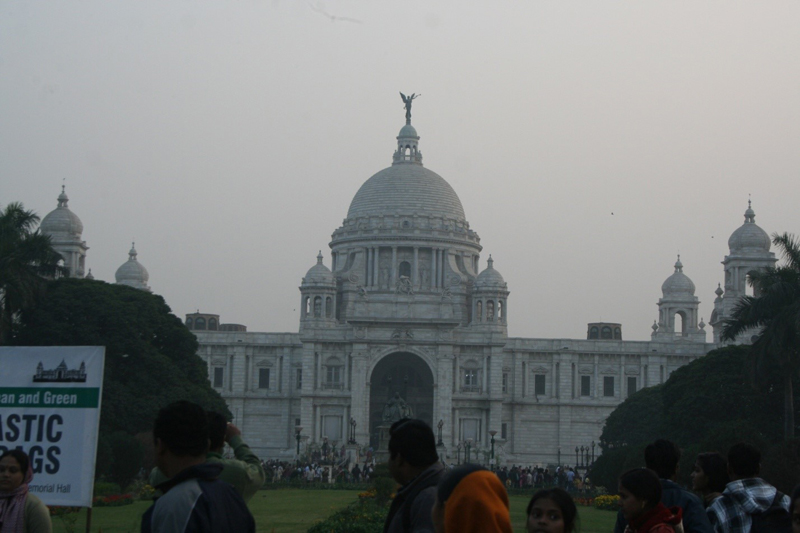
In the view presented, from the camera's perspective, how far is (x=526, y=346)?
99.0 meters

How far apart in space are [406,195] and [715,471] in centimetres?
10008

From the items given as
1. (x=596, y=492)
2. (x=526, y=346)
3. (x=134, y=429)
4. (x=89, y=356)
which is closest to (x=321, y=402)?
(x=526, y=346)

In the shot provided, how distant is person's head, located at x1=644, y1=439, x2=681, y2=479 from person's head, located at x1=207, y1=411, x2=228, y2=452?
371 cm

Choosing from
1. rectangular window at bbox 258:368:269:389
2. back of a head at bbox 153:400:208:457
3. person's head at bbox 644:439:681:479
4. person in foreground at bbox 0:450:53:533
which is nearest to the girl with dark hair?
person's head at bbox 644:439:681:479

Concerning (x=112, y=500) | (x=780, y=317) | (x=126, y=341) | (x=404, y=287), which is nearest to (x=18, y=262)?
(x=126, y=341)

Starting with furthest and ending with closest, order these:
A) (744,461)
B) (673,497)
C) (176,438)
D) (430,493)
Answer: (744,461) → (673,497) → (430,493) → (176,438)

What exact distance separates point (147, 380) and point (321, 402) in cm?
3059

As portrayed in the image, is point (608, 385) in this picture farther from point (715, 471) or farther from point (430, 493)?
point (430, 493)

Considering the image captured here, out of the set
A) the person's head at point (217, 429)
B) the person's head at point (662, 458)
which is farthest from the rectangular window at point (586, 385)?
the person's head at point (217, 429)

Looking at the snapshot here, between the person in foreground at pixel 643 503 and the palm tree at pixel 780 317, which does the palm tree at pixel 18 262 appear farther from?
the person in foreground at pixel 643 503

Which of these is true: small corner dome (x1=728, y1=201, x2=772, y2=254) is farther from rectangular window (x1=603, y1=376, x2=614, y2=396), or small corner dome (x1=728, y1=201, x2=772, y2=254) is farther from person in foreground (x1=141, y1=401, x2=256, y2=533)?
person in foreground (x1=141, y1=401, x2=256, y2=533)

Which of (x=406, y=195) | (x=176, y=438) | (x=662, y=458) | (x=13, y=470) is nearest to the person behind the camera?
(x=176, y=438)

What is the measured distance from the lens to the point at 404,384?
9625 cm

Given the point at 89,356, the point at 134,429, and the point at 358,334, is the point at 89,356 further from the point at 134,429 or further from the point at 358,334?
the point at 358,334
